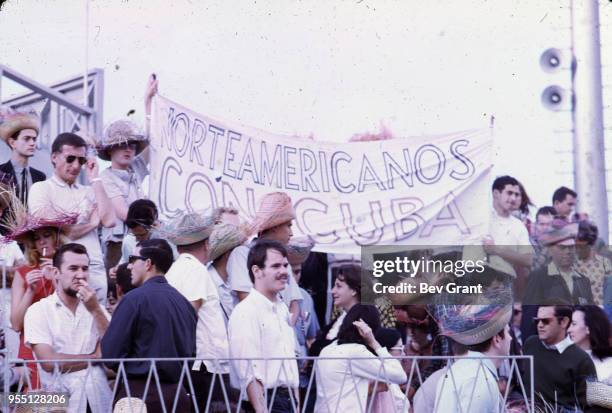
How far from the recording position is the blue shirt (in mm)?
6316

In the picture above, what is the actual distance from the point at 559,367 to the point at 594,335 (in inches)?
11.8

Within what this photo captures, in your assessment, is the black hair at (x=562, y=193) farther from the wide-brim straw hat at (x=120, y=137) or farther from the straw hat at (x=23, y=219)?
the straw hat at (x=23, y=219)

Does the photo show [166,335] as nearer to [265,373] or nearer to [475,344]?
[265,373]

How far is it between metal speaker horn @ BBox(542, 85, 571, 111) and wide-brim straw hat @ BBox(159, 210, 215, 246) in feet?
6.11

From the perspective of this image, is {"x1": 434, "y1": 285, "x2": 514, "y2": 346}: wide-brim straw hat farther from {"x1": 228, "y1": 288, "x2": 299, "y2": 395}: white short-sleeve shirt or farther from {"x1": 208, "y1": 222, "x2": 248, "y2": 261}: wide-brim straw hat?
{"x1": 208, "y1": 222, "x2": 248, "y2": 261}: wide-brim straw hat

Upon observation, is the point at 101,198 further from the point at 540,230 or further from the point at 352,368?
the point at 540,230

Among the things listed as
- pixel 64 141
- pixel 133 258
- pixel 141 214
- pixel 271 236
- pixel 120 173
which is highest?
pixel 64 141

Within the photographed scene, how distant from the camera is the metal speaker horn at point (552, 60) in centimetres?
748

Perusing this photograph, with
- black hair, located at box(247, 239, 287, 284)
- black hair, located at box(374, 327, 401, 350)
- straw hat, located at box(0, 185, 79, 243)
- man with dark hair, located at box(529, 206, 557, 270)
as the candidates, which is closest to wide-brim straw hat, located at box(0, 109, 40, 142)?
straw hat, located at box(0, 185, 79, 243)

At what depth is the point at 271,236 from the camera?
7457mm

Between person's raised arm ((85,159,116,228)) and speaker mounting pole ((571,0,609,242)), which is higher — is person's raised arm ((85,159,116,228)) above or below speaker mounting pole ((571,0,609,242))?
below

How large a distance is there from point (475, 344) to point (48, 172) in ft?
8.72

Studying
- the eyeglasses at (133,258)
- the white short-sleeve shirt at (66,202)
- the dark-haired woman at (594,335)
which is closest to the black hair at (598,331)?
the dark-haired woman at (594,335)

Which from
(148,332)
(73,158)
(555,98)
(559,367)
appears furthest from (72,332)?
(555,98)
